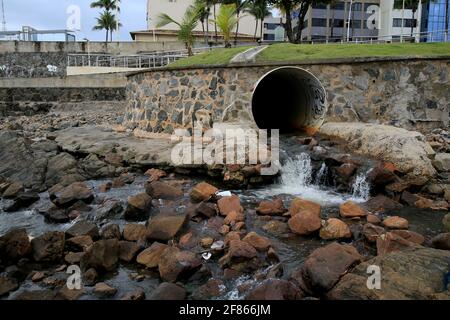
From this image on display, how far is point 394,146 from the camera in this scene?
10.2m

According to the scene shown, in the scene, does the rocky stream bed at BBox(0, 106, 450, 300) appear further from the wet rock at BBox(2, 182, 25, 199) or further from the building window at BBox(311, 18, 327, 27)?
the building window at BBox(311, 18, 327, 27)

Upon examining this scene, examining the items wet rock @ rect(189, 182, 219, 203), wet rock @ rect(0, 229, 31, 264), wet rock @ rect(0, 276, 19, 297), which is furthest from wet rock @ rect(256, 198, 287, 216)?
wet rock @ rect(0, 276, 19, 297)

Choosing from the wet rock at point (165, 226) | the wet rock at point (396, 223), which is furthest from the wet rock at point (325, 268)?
the wet rock at point (165, 226)

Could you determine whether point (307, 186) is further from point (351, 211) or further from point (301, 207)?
point (301, 207)

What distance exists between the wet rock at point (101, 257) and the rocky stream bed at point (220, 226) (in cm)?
2

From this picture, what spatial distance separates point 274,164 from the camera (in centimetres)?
1027

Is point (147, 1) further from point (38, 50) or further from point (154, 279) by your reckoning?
point (154, 279)

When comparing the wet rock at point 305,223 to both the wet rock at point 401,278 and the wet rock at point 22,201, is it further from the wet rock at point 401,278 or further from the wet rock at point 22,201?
the wet rock at point 22,201

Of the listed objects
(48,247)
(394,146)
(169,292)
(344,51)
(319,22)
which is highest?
(319,22)

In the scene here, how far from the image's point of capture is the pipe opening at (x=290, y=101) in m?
13.6

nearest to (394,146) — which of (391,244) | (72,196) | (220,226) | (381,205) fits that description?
(381,205)

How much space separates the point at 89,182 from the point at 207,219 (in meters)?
4.89

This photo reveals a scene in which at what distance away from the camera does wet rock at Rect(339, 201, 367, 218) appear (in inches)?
319

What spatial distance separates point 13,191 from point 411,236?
922 centimetres
